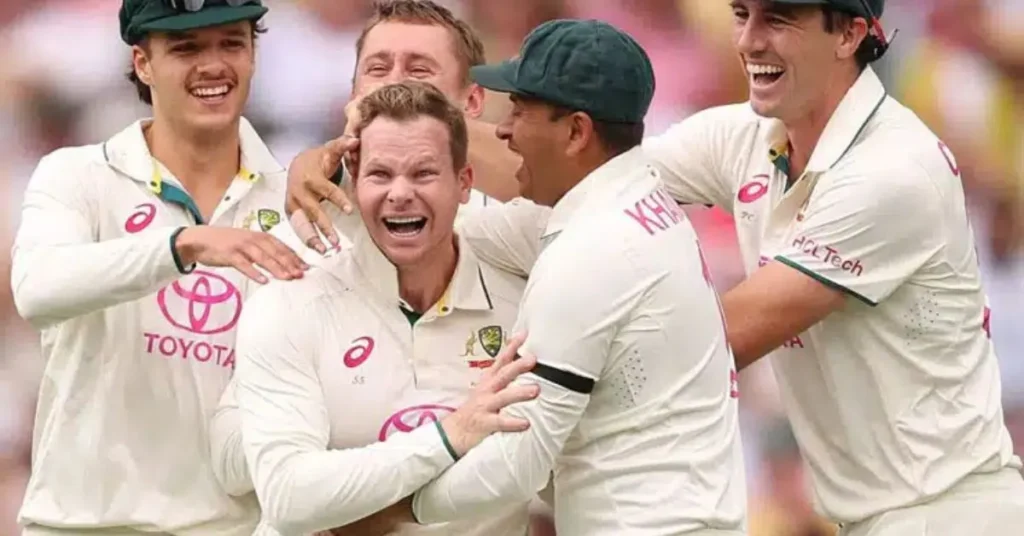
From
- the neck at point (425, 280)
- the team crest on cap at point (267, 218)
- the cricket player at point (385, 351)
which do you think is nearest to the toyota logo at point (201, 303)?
the team crest on cap at point (267, 218)

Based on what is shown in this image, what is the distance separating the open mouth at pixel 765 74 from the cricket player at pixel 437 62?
1.41 feet

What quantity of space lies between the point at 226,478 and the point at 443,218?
0.54m

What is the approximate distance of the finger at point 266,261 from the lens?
2.23m

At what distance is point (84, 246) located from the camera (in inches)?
93.0

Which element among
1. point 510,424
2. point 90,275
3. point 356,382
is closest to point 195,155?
point 90,275

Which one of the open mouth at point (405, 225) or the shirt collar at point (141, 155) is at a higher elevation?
the shirt collar at point (141, 155)

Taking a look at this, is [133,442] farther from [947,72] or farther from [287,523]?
[947,72]

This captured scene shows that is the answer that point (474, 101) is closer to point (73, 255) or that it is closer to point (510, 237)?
point (510, 237)

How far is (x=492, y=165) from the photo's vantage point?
2701 millimetres

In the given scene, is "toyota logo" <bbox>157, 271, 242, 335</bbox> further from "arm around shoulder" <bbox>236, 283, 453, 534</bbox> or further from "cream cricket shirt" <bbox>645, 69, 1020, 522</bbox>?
"cream cricket shirt" <bbox>645, 69, 1020, 522</bbox>

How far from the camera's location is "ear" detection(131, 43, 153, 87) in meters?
2.56

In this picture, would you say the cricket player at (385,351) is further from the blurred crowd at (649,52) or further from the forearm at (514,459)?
the blurred crowd at (649,52)

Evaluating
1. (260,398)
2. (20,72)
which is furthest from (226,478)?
(20,72)

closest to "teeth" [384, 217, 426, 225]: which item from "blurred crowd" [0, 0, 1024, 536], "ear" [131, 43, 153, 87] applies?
"ear" [131, 43, 153, 87]
